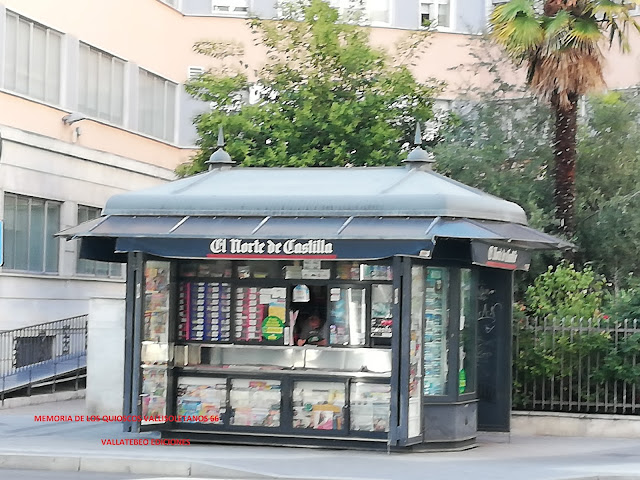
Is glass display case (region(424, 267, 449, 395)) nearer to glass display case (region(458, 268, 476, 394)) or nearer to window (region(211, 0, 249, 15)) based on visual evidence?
glass display case (region(458, 268, 476, 394))

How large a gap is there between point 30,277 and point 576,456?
1521cm

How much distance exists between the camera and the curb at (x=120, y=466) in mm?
13781

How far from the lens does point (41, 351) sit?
86.8 feet

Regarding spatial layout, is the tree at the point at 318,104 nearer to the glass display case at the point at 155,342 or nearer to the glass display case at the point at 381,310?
the glass display case at the point at 155,342

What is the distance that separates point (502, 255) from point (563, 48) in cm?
645

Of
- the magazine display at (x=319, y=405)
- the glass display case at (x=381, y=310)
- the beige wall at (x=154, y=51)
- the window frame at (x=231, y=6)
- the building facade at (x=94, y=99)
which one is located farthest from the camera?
the window frame at (x=231, y=6)

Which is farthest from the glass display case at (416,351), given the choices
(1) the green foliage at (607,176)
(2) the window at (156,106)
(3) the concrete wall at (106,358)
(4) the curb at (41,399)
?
(2) the window at (156,106)

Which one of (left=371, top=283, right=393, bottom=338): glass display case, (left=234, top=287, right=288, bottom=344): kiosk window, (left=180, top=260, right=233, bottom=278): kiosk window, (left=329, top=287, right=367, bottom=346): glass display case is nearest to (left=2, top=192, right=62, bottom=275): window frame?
(left=180, top=260, right=233, bottom=278): kiosk window

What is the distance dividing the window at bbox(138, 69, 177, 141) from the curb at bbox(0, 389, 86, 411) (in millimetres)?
11034

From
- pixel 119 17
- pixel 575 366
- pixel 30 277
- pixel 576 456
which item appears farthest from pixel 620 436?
pixel 119 17

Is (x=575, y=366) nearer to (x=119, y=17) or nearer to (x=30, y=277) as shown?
(x=30, y=277)

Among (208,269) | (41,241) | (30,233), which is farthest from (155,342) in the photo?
(41,241)

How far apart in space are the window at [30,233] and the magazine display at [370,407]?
506 inches

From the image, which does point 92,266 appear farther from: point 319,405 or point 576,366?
point 319,405
